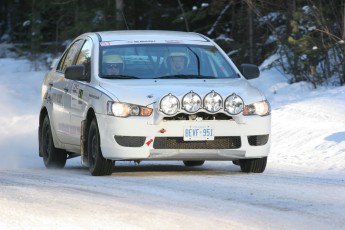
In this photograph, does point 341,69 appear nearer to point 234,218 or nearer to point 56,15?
point 234,218

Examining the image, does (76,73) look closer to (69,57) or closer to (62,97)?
(62,97)

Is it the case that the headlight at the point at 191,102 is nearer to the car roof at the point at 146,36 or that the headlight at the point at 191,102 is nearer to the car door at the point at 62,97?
the car roof at the point at 146,36

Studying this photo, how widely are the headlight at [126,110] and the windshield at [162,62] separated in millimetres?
859

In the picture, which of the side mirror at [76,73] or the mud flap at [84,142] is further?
the side mirror at [76,73]

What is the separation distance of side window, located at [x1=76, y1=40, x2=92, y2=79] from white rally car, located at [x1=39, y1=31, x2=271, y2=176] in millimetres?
20

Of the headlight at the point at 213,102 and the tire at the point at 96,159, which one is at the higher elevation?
the headlight at the point at 213,102

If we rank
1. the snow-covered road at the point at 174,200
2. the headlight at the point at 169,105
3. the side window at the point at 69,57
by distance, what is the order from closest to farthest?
1. the snow-covered road at the point at 174,200
2. the headlight at the point at 169,105
3. the side window at the point at 69,57

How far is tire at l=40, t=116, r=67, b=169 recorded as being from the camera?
47.3 feet

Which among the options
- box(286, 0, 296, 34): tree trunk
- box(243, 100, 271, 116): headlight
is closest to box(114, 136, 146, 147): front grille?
box(243, 100, 271, 116): headlight

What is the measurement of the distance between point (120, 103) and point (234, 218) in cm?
372

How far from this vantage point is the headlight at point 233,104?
11781 millimetres

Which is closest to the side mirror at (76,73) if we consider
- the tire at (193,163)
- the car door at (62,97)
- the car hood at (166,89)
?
the car hood at (166,89)

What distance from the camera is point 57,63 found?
14.9 m

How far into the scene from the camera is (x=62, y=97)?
13.8 meters
